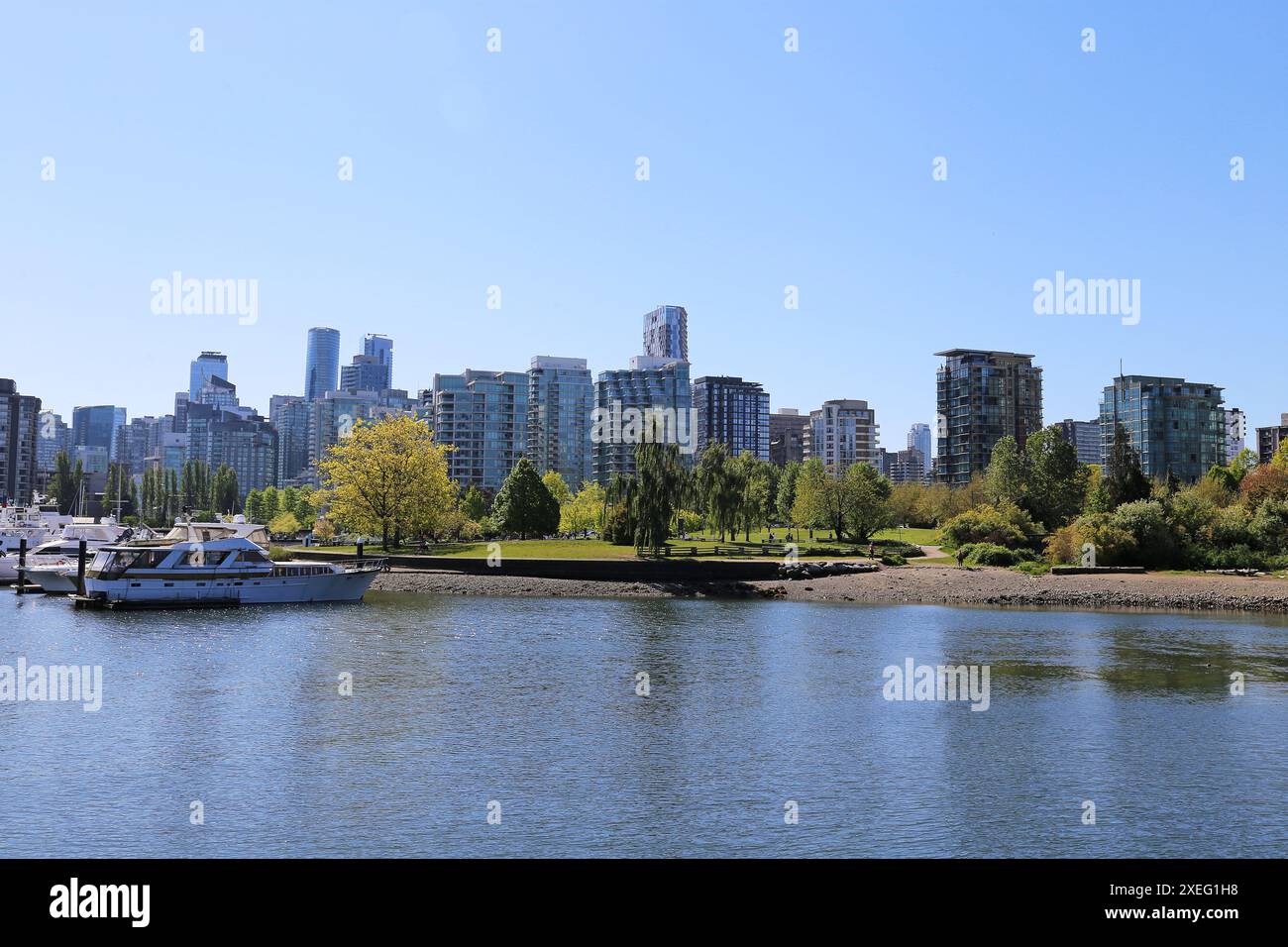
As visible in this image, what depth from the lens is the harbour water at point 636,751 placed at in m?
21.9

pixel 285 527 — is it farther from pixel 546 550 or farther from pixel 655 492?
pixel 655 492

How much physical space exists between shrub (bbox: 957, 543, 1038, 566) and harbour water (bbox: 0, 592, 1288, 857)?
47.5 metres

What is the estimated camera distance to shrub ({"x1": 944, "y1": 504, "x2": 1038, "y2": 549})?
110 meters

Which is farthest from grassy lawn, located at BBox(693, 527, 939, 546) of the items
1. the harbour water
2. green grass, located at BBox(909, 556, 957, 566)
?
the harbour water

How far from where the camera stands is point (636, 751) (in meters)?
29.0

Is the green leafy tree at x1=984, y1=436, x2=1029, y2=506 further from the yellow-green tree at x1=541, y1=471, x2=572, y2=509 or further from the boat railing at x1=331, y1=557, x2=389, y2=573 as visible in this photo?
the boat railing at x1=331, y1=557, x2=389, y2=573

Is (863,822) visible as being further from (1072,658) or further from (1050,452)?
(1050,452)

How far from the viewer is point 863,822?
74.8ft

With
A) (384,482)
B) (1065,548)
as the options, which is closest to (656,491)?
(384,482)

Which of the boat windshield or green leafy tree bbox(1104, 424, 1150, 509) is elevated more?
green leafy tree bbox(1104, 424, 1150, 509)

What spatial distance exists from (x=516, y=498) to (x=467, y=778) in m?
97.6
